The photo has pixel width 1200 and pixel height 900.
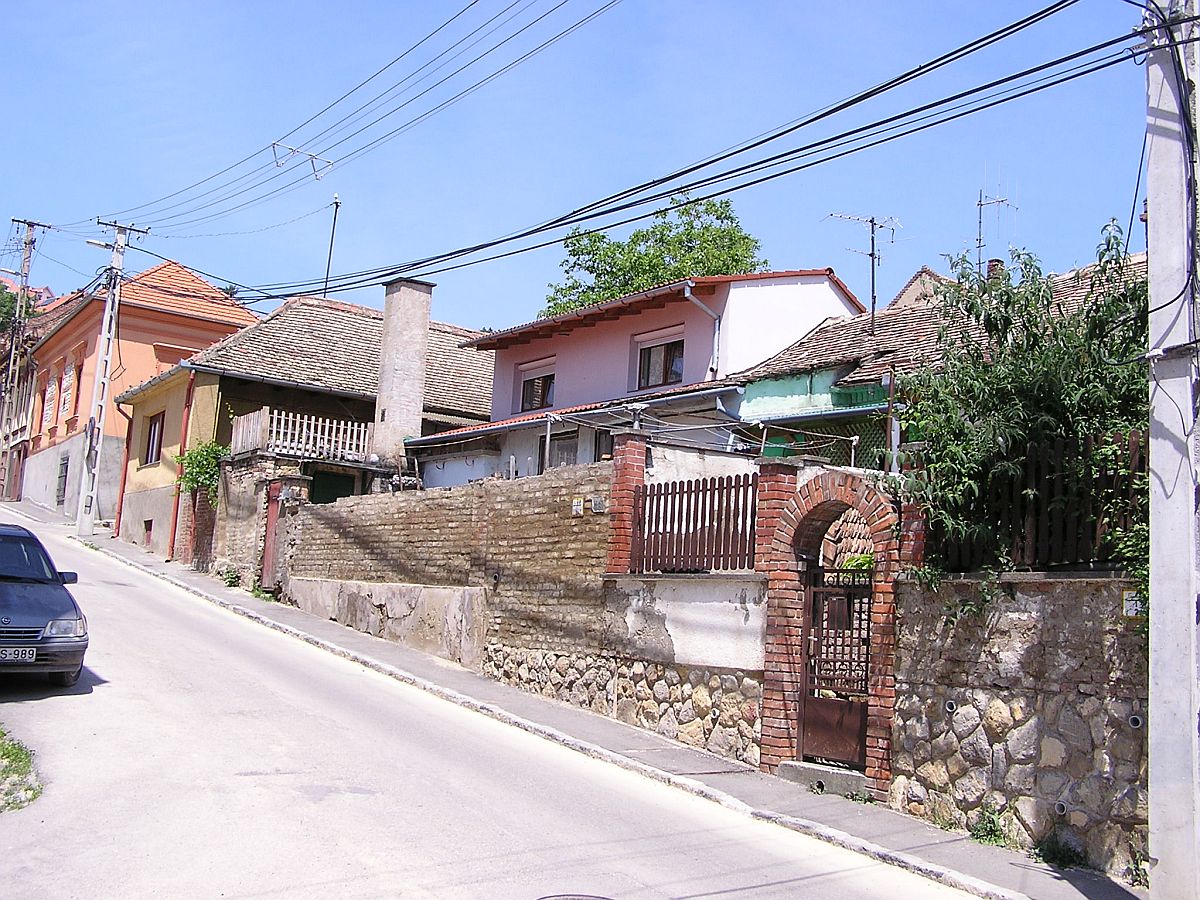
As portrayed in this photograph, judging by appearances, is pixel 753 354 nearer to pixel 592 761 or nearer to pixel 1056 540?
pixel 592 761

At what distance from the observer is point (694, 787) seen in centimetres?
1072

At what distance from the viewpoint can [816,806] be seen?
33.5 ft

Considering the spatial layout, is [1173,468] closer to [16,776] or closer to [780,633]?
[780,633]

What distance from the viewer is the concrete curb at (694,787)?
8203mm

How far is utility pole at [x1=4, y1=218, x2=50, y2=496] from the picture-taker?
46938 millimetres

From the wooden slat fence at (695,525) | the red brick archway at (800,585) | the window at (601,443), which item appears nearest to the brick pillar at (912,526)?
the red brick archway at (800,585)

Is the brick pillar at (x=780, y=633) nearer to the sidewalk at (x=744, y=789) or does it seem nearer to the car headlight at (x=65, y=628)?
the sidewalk at (x=744, y=789)

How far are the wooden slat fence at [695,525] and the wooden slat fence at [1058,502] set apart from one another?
9.46 ft

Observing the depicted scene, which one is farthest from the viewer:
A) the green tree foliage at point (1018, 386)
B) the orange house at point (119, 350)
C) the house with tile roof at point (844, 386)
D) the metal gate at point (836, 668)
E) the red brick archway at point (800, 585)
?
the orange house at point (119, 350)

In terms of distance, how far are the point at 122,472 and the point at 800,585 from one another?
31.2 meters

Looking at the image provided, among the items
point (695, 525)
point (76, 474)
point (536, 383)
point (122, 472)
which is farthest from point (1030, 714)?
point (76, 474)

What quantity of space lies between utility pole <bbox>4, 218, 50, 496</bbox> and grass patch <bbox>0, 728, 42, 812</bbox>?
41450 millimetres

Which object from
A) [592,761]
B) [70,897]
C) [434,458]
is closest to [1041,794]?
[592,761]

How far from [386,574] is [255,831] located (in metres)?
12.0
